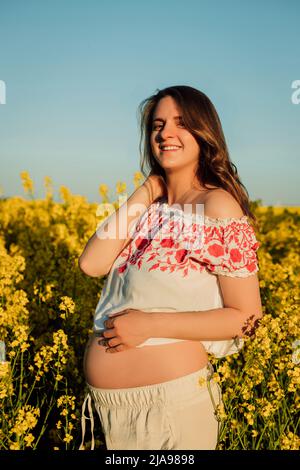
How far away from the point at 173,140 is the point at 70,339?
64.4 inches

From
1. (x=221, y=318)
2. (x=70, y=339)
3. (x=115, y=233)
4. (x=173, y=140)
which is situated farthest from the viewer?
(x=70, y=339)

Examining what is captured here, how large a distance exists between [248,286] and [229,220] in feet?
0.76

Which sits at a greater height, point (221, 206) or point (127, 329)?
point (221, 206)

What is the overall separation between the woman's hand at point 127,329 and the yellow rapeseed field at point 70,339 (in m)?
0.30

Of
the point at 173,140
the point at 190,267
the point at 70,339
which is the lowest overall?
the point at 70,339

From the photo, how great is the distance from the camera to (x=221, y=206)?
188 cm

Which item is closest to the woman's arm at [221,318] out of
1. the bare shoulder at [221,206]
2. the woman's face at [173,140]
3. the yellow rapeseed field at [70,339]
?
the yellow rapeseed field at [70,339]

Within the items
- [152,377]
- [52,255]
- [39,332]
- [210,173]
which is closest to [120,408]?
[152,377]

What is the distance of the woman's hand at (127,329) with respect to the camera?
5.94ft

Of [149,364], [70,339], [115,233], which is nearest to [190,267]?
[149,364]

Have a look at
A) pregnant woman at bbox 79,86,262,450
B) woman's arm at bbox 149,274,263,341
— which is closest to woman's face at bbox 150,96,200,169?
pregnant woman at bbox 79,86,262,450

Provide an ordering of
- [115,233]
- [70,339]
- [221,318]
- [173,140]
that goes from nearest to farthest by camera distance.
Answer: [221,318] → [173,140] → [115,233] → [70,339]

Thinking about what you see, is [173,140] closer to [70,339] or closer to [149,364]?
[149,364]

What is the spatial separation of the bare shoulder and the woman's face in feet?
0.70
